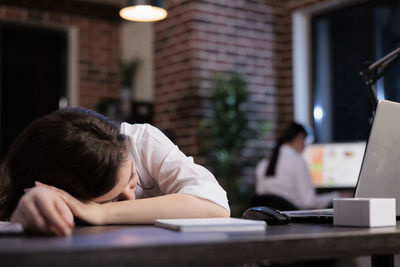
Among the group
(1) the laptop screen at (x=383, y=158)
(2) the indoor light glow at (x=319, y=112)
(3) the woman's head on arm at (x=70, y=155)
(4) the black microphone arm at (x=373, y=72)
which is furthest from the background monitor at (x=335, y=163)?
(3) the woman's head on arm at (x=70, y=155)

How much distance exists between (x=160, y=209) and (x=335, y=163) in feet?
10.8

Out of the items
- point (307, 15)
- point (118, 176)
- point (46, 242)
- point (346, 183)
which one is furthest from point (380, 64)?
point (307, 15)

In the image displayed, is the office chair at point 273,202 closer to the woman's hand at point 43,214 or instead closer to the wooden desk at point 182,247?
the wooden desk at point 182,247

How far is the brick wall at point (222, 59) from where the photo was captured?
15.2 ft

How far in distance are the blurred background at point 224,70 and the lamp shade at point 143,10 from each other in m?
1.88

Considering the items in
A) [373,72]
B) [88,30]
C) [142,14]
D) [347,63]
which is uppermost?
[88,30]

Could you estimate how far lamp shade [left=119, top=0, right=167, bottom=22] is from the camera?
2.15 m

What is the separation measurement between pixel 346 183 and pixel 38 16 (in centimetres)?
380

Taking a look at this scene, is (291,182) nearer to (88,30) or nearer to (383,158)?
(383,158)

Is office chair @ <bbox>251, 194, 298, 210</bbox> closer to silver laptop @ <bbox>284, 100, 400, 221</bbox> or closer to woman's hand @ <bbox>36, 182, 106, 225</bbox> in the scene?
silver laptop @ <bbox>284, 100, 400, 221</bbox>

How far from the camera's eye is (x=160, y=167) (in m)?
1.46

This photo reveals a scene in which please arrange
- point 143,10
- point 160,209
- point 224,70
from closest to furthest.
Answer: point 160,209, point 143,10, point 224,70

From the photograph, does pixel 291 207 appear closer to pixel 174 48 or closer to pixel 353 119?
pixel 353 119

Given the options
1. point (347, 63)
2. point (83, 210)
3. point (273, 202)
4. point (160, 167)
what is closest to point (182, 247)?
point (83, 210)
